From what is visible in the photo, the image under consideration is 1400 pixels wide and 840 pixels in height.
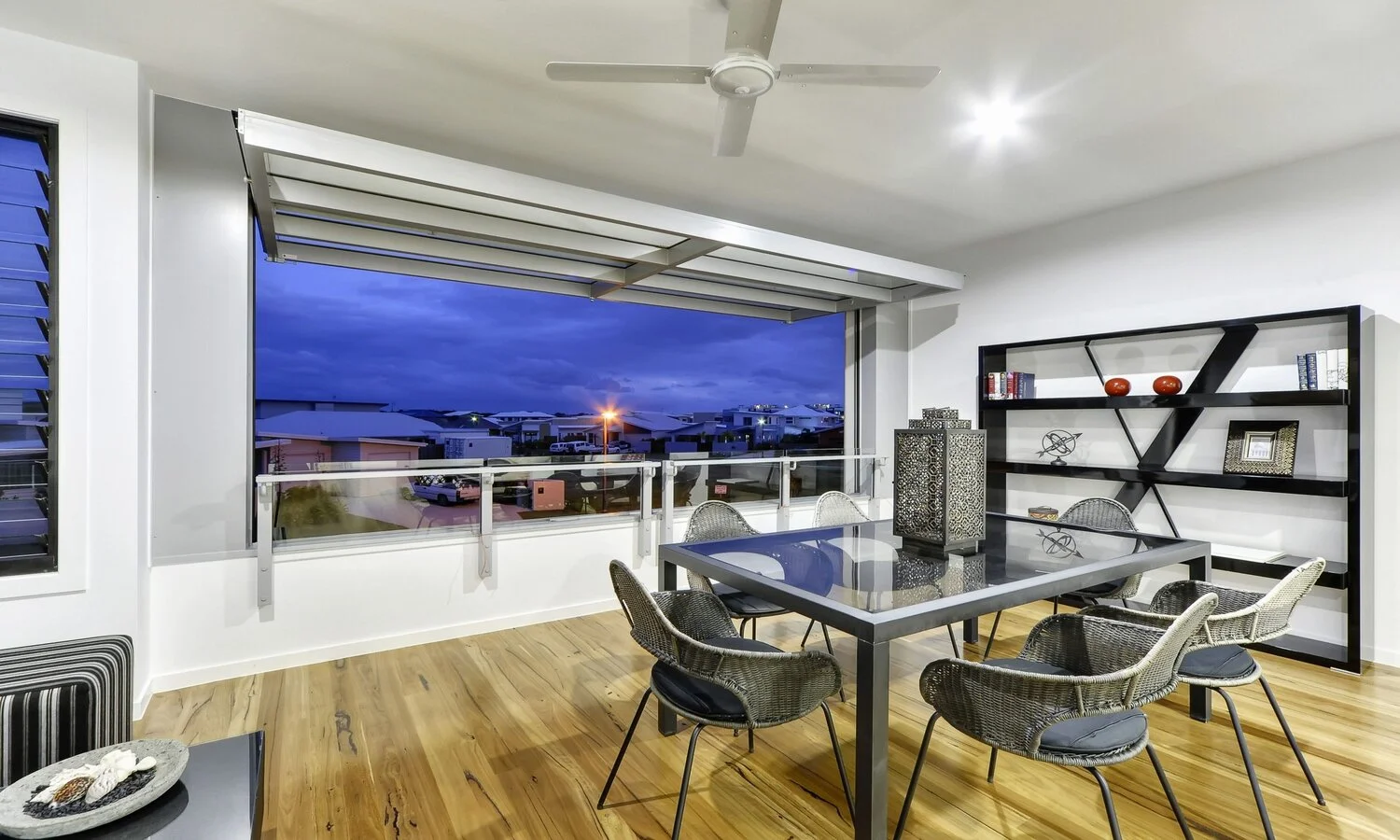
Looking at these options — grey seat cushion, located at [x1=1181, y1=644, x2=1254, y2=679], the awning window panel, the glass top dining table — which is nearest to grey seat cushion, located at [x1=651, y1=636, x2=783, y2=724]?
the glass top dining table

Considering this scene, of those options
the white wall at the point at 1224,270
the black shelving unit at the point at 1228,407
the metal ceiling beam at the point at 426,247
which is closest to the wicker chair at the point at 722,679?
the metal ceiling beam at the point at 426,247

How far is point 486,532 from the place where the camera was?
382cm

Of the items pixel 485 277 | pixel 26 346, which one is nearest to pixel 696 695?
pixel 26 346

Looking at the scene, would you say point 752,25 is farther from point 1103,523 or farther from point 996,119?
point 1103,523

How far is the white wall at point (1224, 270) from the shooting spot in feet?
10.8

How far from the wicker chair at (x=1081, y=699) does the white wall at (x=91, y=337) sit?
10.2 ft

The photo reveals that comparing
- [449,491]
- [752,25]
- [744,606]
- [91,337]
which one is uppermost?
[752,25]

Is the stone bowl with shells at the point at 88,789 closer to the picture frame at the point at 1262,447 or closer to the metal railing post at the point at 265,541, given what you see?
the metal railing post at the point at 265,541

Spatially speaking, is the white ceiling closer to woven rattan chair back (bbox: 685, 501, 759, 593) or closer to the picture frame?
the picture frame

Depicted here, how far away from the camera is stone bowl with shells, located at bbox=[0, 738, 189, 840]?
1.28 metres

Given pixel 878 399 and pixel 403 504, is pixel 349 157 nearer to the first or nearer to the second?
pixel 403 504

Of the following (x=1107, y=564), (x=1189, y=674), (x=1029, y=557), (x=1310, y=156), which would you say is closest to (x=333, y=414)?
(x=1029, y=557)

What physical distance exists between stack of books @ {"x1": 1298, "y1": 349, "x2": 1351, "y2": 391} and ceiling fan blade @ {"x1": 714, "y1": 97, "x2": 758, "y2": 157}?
324 cm

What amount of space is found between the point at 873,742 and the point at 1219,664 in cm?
143
